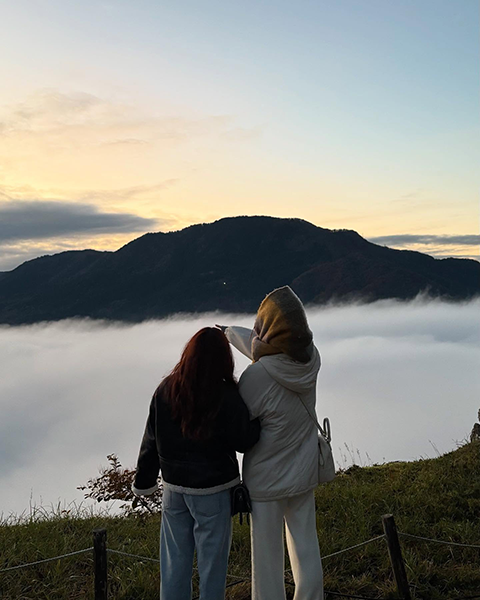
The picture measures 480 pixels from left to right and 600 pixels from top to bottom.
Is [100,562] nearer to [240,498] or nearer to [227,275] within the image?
[240,498]

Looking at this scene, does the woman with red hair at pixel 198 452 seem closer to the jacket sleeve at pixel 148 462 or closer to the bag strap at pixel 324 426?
the jacket sleeve at pixel 148 462

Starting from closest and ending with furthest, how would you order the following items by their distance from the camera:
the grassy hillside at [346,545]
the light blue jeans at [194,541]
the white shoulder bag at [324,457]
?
1. the light blue jeans at [194,541]
2. the white shoulder bag at [324,457]
3. the grassy hillside at [346,545]

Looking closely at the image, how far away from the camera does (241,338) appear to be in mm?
3324

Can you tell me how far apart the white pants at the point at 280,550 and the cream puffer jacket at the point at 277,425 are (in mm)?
102

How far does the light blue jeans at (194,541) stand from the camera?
293cm

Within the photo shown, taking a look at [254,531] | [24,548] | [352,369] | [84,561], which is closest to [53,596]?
[84,561]

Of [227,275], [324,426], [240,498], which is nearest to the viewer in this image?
[240,498]

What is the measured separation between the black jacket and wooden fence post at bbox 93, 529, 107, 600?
39.6 inches

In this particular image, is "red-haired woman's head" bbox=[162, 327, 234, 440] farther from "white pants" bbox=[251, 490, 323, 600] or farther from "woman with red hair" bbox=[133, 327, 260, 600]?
"white pants" bbox=[251, 490, 323, 600]

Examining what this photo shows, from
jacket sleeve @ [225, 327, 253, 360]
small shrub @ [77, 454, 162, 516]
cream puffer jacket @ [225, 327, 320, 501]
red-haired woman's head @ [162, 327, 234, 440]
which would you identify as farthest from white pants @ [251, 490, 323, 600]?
small shrub @ [77, 454, 162, 516]

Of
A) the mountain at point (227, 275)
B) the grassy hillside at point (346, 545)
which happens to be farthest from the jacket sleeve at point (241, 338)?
the mountain at point (227, 275)

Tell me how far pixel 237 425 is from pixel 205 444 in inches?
7.9

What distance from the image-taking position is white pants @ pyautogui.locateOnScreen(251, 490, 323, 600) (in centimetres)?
306

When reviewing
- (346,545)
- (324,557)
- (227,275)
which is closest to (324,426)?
(324,557)
